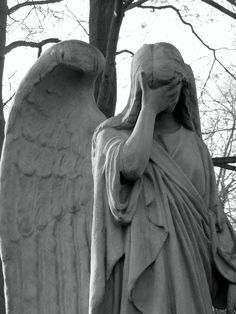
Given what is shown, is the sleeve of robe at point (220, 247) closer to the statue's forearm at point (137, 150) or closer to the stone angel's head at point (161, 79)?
the stone angel's head at point (161, 79)

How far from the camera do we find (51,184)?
8961mm

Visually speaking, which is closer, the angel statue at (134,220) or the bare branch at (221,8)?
the angel statue at (134,220)

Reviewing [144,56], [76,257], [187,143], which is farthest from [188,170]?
[76,257]

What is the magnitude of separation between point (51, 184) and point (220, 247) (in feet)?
5.27

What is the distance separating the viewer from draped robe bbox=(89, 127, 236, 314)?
7426 mm

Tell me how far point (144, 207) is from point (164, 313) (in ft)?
1.93

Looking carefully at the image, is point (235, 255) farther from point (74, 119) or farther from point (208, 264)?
point (74, 119)

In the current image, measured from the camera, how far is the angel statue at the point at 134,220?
7.46m

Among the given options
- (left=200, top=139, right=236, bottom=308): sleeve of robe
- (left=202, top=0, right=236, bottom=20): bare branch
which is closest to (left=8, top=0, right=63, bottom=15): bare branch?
(left=202, top=0, right=236, bottom=20): bare branch

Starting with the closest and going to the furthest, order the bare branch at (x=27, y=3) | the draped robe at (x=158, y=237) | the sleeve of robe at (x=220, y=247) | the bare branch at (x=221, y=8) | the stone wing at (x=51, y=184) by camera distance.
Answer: the draped robe at (x=158, y=237)
the sleeve of robe at (x=220, y=247)
the stone wing at (x=51, y=184)
the bare branch at (x=221, y=8)
the bare branch at (x=27, y=3)

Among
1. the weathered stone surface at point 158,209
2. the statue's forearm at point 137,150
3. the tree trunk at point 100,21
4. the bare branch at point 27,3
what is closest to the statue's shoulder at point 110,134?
the weathered stone surface at point 158,209

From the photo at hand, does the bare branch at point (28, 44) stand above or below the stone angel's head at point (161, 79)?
above

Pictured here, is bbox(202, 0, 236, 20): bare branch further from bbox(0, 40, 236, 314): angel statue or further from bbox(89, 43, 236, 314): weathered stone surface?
bbox(89, 43, 236, 314): weathered stone surface

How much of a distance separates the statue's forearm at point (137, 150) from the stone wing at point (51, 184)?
4.03 ft
